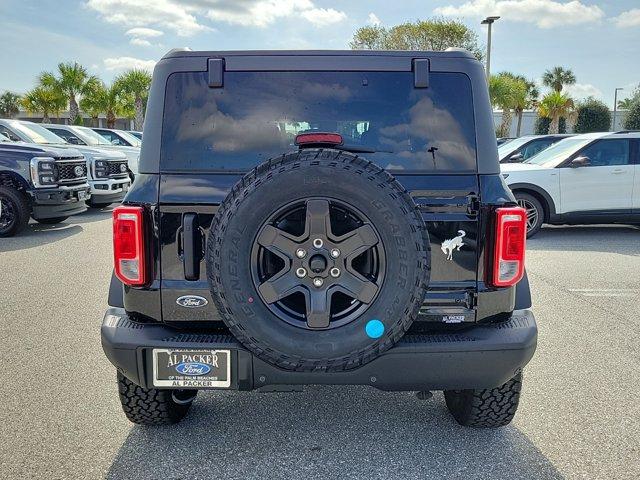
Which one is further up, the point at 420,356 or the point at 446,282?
the point at 446,282

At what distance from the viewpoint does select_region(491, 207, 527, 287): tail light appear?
2566 mm

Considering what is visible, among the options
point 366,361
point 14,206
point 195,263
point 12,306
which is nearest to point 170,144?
point 195,263

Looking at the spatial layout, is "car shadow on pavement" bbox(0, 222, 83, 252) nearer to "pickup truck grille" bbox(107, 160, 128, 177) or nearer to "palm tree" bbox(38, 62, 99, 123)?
"pickup truck grille" bbox(107, 160, 128, 177)

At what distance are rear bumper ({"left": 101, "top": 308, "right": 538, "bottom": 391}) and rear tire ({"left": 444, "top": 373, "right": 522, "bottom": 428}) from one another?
0.38 m

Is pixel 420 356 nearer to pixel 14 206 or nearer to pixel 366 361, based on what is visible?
pixel 366 361

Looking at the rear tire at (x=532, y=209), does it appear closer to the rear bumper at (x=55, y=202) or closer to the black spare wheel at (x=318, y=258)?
the rear bumper at (x=55, y=202)

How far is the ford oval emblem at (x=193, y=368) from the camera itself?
2516 millimetres

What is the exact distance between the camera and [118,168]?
12.7m

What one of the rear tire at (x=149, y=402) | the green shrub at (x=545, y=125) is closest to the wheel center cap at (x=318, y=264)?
the rear tire at (x=149, y=402)

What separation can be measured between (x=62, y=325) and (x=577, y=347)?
4173mm

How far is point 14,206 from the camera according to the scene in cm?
943

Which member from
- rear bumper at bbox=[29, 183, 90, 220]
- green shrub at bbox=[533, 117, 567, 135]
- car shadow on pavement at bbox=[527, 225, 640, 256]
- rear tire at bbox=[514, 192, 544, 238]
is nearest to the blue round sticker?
car shadow on pavement at bbox=[527, 225, 640, 256]

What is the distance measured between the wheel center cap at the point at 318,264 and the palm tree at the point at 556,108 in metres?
43.1

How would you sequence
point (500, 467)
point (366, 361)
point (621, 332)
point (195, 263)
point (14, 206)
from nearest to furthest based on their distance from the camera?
1. point (366, 361)
2. point (195, 263)
3. point (500, 467)
4. point (621, 332)
5. point (14, 206)
